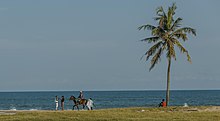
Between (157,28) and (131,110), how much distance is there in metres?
9.07

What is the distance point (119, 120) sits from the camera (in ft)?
120

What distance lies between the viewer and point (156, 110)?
46188mm

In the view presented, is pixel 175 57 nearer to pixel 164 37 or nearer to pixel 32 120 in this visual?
pixel 164 37

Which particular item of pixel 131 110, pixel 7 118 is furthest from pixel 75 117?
pixel 131 110

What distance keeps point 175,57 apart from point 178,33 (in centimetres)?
226

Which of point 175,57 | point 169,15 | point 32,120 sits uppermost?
point 169,15

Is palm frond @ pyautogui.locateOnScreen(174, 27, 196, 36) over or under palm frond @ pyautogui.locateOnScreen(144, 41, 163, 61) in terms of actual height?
over

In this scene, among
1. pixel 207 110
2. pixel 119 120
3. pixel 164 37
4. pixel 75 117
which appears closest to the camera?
pixel 119 120

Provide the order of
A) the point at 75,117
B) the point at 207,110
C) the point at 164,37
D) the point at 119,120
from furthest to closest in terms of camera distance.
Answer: the point at 164,37, the point at 207,110, the point at 75,117, the point at 119,120

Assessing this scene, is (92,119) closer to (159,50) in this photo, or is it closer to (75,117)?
(75,117)

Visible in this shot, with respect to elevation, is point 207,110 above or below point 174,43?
below

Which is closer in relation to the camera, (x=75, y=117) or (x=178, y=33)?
(x=75, y=117)

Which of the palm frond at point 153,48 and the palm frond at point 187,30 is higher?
the palm frond at point 187,30

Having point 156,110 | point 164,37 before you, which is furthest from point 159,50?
point 156,110
